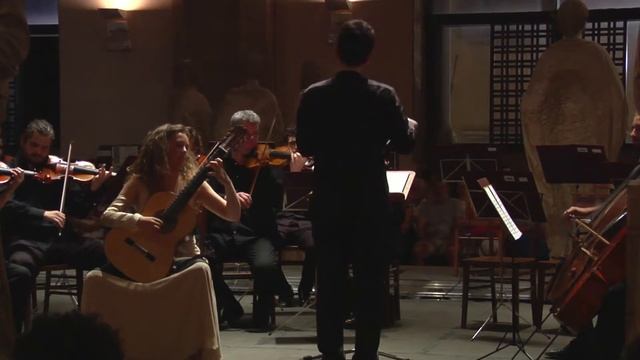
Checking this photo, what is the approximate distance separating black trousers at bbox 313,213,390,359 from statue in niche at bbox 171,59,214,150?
5.41 meters

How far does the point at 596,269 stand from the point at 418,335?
6.60 feet

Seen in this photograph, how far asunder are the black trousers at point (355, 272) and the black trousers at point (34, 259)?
1.64m

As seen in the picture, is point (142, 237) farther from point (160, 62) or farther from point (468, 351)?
point (160, 62)

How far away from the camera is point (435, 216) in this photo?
9102mm

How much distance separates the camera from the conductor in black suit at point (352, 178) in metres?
A: 4.46

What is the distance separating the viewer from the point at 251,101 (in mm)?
9711

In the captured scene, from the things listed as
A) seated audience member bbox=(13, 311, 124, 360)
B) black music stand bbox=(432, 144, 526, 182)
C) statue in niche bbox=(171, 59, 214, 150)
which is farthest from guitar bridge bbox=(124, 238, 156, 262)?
statue in niche bbox=(171, 59, 214, 150)

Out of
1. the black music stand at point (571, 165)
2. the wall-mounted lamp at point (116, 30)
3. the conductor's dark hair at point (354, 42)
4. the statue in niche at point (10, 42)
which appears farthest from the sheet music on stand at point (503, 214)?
the wall-mounted lamp at point (116, 30)

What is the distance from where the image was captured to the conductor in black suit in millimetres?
4461

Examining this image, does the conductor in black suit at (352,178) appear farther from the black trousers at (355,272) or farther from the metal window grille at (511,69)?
the metal window grille at (511,69)

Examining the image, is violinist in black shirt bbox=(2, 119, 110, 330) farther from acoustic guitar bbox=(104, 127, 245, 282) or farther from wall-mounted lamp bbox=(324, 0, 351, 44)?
wall-mounted lamp bbox=(324, 0, 351, 44)

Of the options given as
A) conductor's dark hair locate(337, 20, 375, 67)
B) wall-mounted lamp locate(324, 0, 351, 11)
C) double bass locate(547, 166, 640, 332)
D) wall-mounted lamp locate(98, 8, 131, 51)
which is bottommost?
double bass locate(547, 166, 640, 332)

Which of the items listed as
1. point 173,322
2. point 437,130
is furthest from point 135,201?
point 437,130

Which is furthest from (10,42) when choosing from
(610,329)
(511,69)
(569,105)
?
(511,69)
